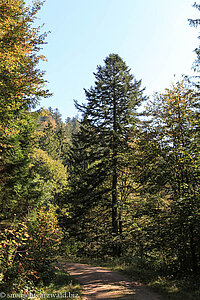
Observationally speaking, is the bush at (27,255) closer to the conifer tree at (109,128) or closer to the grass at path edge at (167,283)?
the grass at path edge at (167,283)

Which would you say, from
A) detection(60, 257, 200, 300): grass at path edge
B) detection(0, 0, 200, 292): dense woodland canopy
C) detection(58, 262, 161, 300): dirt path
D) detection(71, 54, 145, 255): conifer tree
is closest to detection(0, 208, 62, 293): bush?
detection(0, 0, 200, 292): dense woodland canopy

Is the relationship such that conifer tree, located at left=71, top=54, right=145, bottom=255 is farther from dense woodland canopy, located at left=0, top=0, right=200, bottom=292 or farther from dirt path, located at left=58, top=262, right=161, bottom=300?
dirt path, located at left=58, top=262, right=161, bottom=300

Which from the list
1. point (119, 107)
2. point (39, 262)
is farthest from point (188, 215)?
point (119, 107)

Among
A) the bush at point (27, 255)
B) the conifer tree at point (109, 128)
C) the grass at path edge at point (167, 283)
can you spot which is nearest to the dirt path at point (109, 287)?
the grass at path edge at point (167, 283)

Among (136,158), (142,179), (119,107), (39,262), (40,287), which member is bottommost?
(40,287)

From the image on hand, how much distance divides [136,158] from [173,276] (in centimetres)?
610

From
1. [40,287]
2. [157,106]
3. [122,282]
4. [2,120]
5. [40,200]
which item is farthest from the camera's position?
[40,200]

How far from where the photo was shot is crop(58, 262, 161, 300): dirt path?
757 cm

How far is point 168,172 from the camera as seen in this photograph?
983cm

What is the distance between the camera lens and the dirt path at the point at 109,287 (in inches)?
298

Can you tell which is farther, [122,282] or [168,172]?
[168,172]

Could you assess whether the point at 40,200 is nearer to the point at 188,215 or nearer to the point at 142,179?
the point at 142,179

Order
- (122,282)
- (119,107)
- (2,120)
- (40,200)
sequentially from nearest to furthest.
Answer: (2,120)
(122,282)
(40,200)
(119,107)

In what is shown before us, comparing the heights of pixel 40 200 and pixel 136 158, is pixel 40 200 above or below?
below
